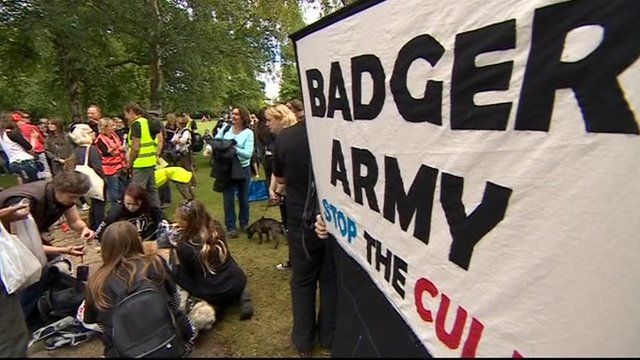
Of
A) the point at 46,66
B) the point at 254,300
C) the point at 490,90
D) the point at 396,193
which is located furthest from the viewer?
the point at 46,66

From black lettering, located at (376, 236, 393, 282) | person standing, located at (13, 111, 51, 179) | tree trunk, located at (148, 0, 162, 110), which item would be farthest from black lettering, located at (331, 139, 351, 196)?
tree trunk, located at (148, 0, 162, 110)

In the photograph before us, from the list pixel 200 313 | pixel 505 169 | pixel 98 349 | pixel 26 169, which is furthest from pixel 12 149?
pixel 505 169

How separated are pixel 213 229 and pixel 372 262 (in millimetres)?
2017

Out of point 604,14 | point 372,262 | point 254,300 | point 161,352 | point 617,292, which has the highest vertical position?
point 604,14

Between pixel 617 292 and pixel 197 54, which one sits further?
pixel 197 54

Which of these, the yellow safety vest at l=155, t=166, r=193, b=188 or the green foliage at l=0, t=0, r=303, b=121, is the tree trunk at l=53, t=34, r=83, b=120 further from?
the yellow safety vest at l=155, t=166, r=193, b=188

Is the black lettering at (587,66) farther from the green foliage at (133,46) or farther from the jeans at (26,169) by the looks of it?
the green foliage at (133,46)

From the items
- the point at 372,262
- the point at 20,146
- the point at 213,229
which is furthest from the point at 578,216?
the point at 20,146

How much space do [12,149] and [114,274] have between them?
6.14m

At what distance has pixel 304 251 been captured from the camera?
10.5ft

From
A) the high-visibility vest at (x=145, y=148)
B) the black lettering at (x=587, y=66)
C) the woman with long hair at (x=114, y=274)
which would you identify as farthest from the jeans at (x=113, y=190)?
the black lettering at (x=587, y=66)

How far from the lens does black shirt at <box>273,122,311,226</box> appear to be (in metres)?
3.15

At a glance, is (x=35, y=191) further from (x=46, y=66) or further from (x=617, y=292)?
(x=46, y=66)

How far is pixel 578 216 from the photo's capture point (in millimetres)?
1280
